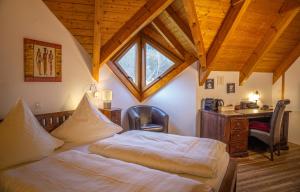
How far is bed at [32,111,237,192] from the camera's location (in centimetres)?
199

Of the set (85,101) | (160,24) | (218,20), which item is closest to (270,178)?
(218,20)

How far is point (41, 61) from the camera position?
316cm

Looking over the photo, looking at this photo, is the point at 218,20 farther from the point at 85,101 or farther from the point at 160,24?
the point at 85,101

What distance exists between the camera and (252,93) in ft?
17.9

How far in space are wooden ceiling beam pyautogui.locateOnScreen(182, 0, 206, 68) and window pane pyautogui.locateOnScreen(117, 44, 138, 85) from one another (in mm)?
1447

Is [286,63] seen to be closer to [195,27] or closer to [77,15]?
[195,27]

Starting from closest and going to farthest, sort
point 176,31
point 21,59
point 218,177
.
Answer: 1. point 218,177
2. point 21,59
3. point 176,31

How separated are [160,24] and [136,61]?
0.96 metres

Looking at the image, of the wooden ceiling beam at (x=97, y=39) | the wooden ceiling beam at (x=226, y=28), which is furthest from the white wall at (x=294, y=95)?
the wooden ceiling beam at (x=97, y=39)

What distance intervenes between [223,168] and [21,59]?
274cm

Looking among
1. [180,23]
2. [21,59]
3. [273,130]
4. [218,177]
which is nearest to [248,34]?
[180,23]

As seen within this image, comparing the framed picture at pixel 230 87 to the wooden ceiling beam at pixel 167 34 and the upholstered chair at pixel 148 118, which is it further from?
the upholstered chair at pixel 148 118

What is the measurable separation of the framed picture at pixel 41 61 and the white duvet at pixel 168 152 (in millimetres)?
1384

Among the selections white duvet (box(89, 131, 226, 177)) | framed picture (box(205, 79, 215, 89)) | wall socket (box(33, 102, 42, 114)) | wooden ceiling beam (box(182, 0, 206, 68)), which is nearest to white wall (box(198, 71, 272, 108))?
framed picture (box(205, 79, 215, 89))
